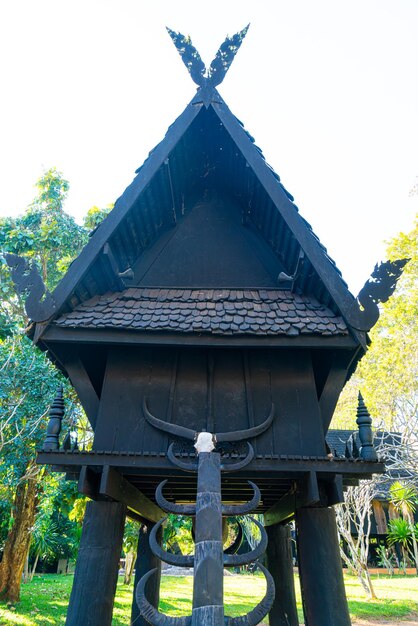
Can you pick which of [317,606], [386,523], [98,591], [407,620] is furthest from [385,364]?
[386,523]

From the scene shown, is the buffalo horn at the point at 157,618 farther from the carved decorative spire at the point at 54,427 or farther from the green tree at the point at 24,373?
the green tree at the point at 24,373

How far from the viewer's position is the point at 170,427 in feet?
14.4

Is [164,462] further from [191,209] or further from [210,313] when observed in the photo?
[191,209]

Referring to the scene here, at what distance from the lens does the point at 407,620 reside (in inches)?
460

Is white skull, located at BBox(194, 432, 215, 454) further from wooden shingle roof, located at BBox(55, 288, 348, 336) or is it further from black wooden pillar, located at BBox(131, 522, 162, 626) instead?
black wooden pillar, located at BBox(131, 522, 162, 626)

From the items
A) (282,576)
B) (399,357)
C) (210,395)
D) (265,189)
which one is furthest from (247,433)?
(399,357)

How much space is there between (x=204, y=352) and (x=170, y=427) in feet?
3.54

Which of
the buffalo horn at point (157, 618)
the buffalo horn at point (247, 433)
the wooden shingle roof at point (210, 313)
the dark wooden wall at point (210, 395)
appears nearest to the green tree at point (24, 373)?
the wooden shingle roof at point (210, 313)

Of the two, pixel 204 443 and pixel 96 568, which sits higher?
pixel 204 443

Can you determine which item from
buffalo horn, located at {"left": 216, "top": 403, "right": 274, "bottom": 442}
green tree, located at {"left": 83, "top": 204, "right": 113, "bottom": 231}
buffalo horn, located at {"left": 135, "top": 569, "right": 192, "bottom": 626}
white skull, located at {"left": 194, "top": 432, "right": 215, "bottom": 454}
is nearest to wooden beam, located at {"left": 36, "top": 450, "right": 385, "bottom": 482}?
buffalo horn, located at {"left": 216, "top": 403, "right": 274, "bottom": 442}

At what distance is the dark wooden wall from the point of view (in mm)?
4652

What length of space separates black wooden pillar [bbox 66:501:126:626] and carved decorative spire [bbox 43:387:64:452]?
2.48 ft

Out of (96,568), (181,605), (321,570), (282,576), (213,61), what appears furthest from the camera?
(181,605)

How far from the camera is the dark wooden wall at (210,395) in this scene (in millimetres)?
4652
